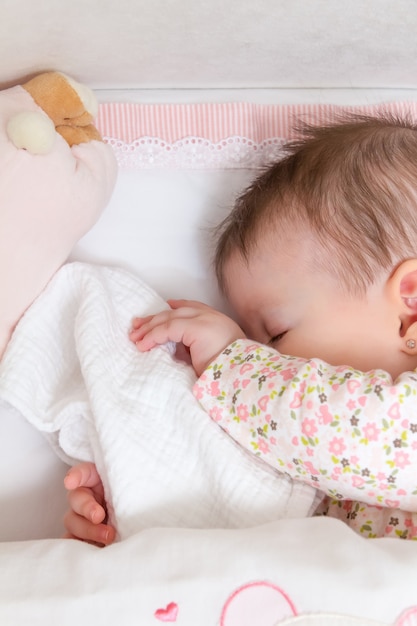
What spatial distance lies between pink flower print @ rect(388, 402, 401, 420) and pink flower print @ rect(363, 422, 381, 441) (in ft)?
0.07

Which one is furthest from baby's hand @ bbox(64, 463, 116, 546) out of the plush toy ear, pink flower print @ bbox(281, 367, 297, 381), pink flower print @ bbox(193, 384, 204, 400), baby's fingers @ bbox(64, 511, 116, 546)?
the plush toy ear

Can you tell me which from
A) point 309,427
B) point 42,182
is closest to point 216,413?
point 309,427

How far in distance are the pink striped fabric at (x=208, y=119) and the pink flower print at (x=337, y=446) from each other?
566 millimetres

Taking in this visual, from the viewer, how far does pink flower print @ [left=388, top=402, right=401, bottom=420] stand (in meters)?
0.82

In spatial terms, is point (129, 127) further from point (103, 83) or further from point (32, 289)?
point (32, 289)

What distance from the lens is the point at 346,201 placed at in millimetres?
1003

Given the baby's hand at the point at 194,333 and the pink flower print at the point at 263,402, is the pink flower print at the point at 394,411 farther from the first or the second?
the baby's hand at the point at 194,333

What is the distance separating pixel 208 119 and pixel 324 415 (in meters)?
0.57

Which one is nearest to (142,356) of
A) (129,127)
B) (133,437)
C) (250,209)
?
(133,437)

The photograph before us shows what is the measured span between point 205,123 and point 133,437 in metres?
0.54

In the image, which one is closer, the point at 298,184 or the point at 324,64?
the point at 298,184

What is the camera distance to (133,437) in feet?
3.05

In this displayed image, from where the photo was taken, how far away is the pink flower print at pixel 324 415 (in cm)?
85

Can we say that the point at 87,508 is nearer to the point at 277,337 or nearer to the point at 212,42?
the point at 277,337
